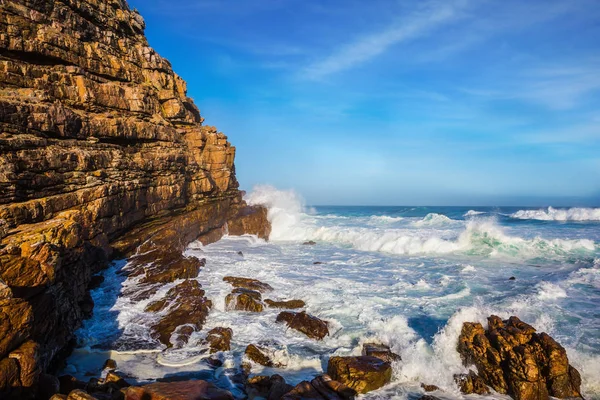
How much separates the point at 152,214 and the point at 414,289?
1510cm

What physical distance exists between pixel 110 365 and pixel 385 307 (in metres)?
9.59

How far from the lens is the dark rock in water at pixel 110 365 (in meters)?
8.96

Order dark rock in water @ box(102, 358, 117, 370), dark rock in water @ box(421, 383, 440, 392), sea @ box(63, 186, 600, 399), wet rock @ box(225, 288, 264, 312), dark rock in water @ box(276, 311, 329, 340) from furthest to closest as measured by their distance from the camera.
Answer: wet rock @ box(225, 288, 264, 312) < dark rock in water @ box(276, 311, 329, 340) < sea @ box(63, 186, 600, 399) < dark rock in water @ box(102, 358, 117, 370) < dark rock in water @ box(421, 383, 440, 392)

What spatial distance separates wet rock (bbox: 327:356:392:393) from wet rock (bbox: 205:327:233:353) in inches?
131

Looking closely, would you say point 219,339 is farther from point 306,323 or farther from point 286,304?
point 286,304

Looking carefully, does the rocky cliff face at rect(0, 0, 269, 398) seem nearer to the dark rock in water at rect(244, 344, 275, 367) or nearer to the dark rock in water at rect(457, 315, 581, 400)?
the dark rock in water at rect(244, 344, 275, 367)

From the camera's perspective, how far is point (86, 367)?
9031 mm

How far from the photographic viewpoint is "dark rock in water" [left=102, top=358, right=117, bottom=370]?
8965mm

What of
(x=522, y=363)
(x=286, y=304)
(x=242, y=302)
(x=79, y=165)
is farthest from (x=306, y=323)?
(x=79, y=165)

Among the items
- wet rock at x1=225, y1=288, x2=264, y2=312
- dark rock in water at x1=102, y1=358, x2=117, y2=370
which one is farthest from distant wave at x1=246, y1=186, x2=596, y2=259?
dark rock in water at x1=102, y1=358, x2=117, y2=370

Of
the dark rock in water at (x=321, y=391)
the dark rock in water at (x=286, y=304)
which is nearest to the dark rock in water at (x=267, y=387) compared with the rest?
the dark rock in water at (x=321, y=391)

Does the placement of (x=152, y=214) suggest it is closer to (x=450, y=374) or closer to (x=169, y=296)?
(x=169, y=296)

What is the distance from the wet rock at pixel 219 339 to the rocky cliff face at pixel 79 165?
3.84m

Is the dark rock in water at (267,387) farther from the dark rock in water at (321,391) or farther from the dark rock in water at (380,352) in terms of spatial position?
the dark rock in water at (380,352)
